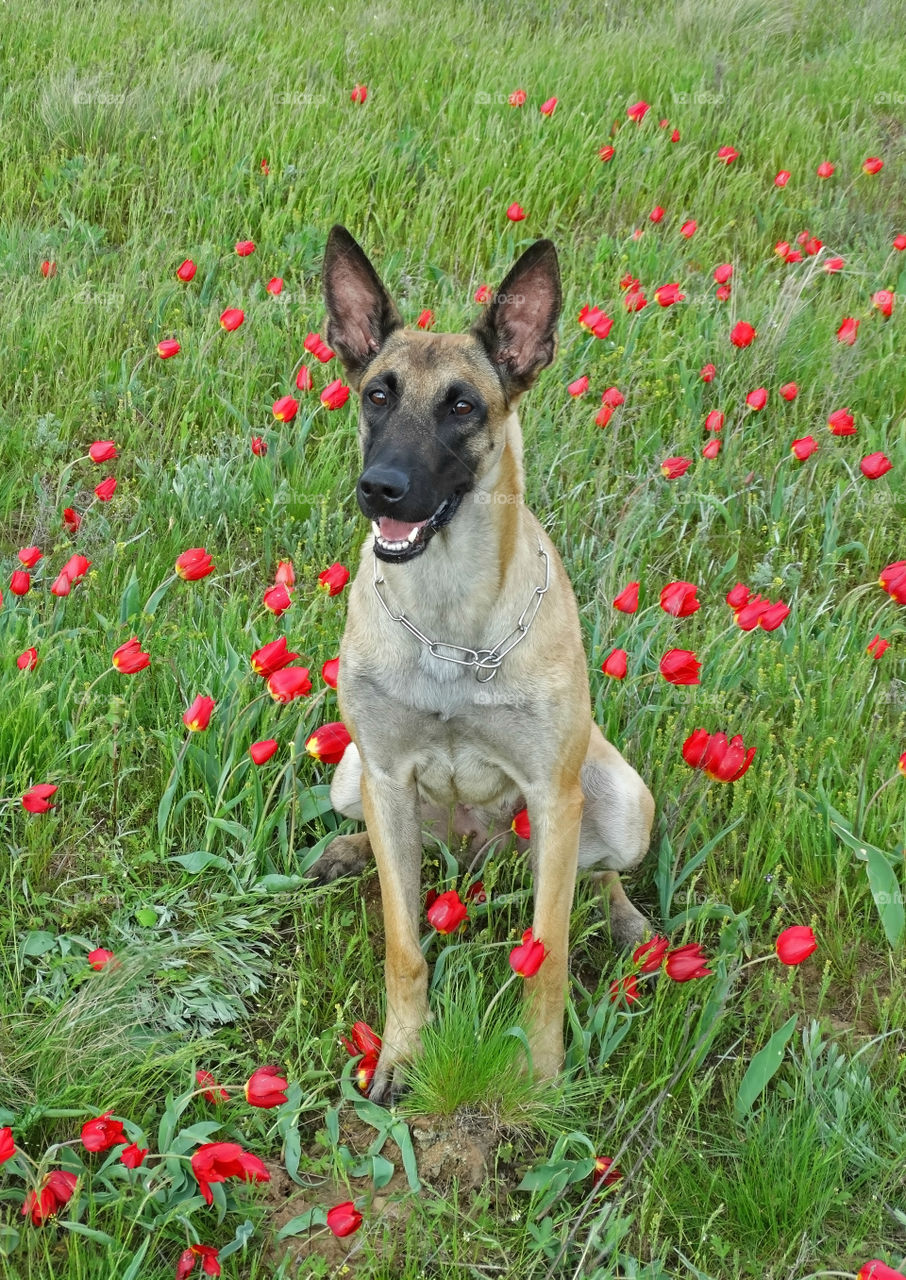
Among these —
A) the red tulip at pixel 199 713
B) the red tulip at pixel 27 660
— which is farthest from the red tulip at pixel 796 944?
the red tulip at pixel 27 660

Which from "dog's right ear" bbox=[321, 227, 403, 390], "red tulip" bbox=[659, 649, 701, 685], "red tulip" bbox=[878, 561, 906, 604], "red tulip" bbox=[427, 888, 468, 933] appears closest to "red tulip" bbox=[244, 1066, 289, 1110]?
"red tulip" bbox=[427, 888, 468, 933]

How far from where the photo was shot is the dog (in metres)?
2.77

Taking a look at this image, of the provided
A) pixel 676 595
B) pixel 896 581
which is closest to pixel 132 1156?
pixel 676 595

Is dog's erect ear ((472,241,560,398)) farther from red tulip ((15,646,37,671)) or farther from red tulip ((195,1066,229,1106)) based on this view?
red tulip ((195,1066,229,1106))

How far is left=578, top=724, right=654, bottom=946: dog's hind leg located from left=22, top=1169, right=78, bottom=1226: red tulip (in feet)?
4.90

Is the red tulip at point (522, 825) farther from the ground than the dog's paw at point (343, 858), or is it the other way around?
the red tulip at point (522, 825)

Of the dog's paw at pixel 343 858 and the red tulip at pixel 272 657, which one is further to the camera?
the dog's paw at pixel 343 858

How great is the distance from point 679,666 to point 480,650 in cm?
49

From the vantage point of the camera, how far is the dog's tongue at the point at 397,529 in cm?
270

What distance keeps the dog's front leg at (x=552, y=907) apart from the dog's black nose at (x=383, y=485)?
0.85 metres

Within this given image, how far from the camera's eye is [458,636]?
2.84 meters

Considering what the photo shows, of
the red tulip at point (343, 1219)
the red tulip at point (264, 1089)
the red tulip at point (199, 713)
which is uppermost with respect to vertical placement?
the red tulip at point (199, 713)

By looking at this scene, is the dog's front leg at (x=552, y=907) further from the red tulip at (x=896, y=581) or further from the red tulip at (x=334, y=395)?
the red tulip at (x=334, y=395)

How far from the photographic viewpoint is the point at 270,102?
19.9ft
